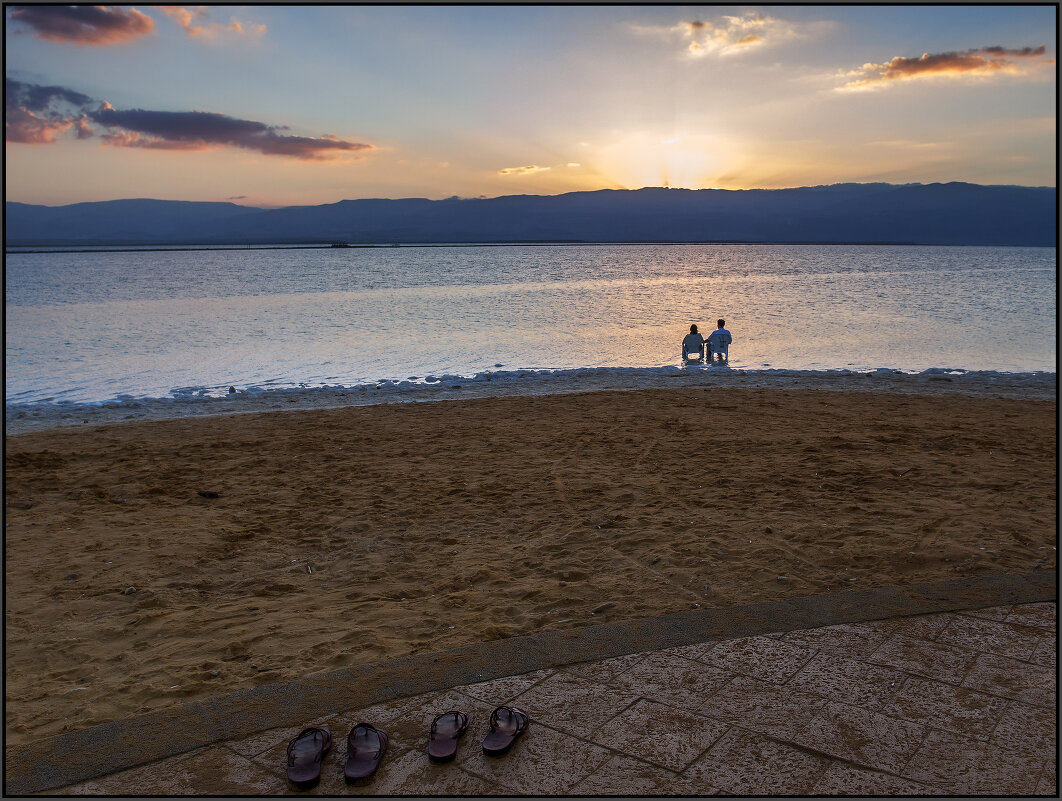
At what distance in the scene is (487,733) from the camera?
3.12m

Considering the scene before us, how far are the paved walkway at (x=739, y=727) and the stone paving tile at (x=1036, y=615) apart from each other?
1.3 inches

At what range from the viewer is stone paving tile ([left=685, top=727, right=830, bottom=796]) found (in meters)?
2.78

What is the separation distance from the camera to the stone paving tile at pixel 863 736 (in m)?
2.93

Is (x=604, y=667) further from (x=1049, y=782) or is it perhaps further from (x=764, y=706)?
(x=1049, y=782)

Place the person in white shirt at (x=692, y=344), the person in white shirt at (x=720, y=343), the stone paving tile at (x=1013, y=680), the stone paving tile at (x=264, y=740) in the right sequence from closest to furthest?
1. the stone paving tile at (x=264, y=740)
2. the stone paving tile at (x=1013, y=680)
3. the person in white shirt at (x=720, y=343)
4. the person in white shirt at (x=692, y=344)

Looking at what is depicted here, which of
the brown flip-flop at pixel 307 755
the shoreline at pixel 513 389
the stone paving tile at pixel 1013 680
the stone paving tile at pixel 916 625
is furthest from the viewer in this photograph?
the shoreline at pixel 513 389

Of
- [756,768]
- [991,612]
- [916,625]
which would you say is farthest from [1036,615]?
[756,768]

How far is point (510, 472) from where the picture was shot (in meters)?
7.68

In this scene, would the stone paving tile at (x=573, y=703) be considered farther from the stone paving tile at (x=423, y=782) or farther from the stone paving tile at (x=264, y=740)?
the stone paving tile at (x=264, y=740)

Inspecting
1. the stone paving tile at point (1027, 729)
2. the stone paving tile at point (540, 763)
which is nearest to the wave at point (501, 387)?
the stone paving tile at point (540, 763)

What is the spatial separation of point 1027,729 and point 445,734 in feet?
8.25

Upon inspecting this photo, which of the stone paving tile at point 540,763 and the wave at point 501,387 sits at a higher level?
the stone paving tile at point 540,763

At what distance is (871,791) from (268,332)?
24358 millimetres

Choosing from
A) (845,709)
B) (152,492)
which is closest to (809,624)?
(845,709)
